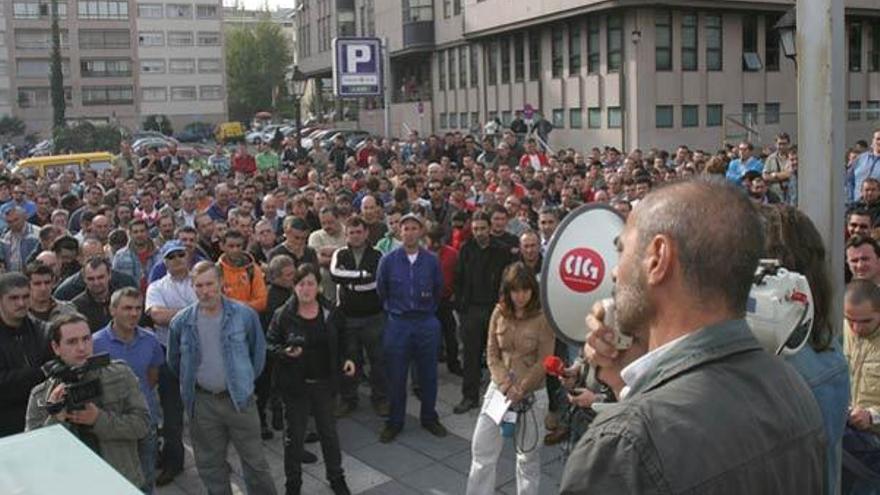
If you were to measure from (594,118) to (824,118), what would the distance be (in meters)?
26.6

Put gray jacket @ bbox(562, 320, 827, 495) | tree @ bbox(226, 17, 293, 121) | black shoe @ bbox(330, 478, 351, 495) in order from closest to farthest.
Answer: gray jacket @ bbox(562, 320, 827, 495), black shoe @ bbox(330, 478, 351, 495), tree @ bbox(226, 17, 293, 121)

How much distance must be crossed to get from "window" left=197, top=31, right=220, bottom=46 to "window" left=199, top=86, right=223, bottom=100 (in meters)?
4.72

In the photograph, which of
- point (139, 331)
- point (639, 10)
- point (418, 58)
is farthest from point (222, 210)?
point (418, 58)

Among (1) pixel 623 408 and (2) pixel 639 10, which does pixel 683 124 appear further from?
(1) pixel 623 408

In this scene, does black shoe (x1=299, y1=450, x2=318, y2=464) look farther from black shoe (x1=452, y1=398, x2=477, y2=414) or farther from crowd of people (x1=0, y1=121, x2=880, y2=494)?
black shoe (x1=452, y1=398, x2=477, y2=414)

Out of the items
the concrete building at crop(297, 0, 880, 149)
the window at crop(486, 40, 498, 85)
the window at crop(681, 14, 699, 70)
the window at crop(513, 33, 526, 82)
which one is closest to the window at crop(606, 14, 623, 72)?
the concrete building at crop(297, 0, 880, 149)

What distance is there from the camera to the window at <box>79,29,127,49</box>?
80.8 metres

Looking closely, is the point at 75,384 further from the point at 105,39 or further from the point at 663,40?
the point at 105,39

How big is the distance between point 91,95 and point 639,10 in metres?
68.1

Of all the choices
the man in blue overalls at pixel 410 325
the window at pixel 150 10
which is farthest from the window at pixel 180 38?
the man in blue overalls at pixel 410 325

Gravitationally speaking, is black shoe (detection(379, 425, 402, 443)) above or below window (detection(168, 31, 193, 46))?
below

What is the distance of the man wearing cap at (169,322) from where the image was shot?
267 inches

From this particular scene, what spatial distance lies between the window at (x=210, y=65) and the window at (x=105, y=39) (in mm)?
7371

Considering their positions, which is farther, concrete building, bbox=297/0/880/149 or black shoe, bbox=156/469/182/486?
concrete building, bbox=297/0/880/149
